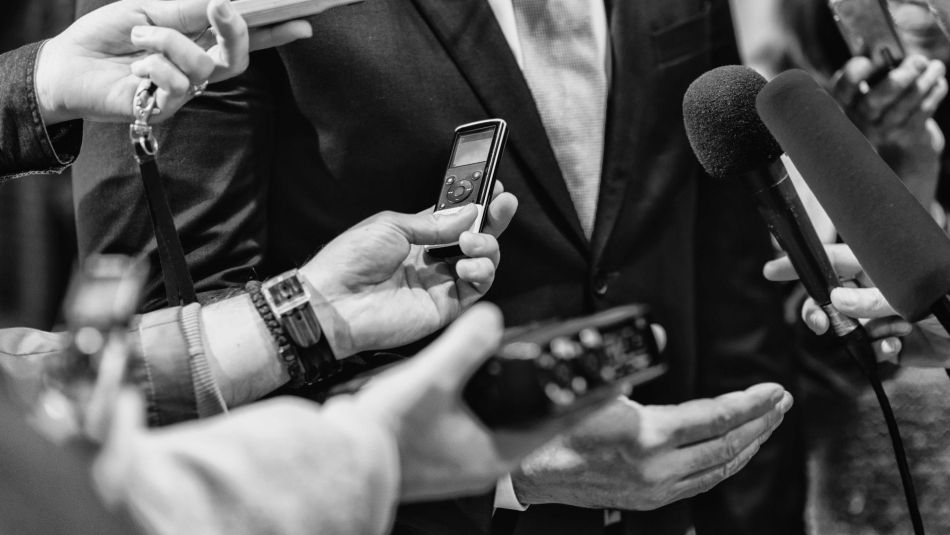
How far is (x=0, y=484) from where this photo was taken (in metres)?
0.41

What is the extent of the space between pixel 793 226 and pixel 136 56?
68 centimetres

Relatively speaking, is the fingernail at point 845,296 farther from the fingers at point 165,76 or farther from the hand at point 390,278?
the fingers at point 165,76

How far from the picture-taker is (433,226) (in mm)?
883

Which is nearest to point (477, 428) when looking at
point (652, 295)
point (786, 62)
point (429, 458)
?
point (429, 458)

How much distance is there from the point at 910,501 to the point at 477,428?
56 cm

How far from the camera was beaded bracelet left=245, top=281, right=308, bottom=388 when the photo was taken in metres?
0.82

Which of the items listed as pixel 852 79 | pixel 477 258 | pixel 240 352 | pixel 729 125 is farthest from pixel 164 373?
pixel 852 79

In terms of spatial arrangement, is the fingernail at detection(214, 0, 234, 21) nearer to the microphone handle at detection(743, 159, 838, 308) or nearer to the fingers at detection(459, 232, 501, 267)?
the fingers at detection(459, 232, 501, 267)

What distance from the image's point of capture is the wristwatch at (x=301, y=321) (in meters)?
0.82

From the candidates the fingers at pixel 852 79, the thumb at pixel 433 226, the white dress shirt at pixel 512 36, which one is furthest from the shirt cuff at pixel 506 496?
the fingers at pixel 852 79

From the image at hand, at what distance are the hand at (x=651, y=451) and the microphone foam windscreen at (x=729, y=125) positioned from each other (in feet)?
0.74

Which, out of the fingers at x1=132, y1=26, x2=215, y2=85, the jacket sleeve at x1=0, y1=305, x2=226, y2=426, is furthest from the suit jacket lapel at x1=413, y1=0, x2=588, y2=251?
the jacket sleeve at x1=0, y1=305, x2=226, y2=426

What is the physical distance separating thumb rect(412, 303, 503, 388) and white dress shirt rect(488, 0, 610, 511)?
495 millimetres

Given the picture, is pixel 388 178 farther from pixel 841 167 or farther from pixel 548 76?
pixel 841 167
